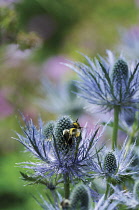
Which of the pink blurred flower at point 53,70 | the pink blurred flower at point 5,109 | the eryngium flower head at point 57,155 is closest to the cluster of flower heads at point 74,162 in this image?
the eryngium flower head at point 57,155

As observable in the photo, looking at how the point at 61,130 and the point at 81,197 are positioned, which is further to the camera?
the point at 61,130

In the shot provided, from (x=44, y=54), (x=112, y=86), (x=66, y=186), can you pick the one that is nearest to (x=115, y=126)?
(x=112, y=86)

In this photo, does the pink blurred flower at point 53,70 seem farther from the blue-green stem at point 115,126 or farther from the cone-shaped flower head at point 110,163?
the cone-shaped flower head at point 110,163

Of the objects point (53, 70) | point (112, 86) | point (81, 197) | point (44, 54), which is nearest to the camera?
point (81, 197)

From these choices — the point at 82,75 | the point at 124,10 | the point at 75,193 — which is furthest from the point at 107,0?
the point at 75,193

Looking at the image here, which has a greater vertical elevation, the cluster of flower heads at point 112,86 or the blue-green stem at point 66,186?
the cluster of flower heads at point 112,86

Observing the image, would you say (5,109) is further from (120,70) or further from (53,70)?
(120,70)
